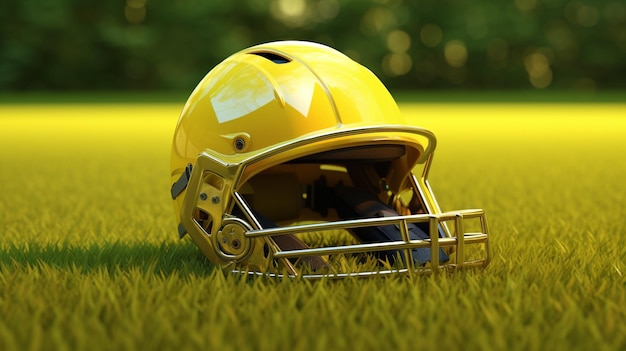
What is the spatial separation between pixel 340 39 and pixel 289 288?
3311 centimetres

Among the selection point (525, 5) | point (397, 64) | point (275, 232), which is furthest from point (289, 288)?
point (525, 5)

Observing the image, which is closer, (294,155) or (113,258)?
(294,155)

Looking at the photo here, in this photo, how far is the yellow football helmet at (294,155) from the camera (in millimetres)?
2332

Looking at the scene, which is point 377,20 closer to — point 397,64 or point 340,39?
point 340,39

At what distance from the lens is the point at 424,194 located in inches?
110

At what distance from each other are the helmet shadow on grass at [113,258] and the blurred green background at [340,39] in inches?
1089

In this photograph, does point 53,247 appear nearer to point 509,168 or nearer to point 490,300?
point 490,300

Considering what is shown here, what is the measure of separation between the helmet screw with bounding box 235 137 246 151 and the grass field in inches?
16.0

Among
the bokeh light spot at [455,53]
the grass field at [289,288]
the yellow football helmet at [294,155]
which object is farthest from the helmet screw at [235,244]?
the bokeh light spot at [455,53]

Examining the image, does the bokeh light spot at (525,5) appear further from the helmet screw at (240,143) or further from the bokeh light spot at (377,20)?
the helmet screw at (240,143)

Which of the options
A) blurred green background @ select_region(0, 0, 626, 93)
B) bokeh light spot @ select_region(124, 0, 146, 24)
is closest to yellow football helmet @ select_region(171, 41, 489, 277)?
blurred green background @ select_region(0, 0, 626, 93)

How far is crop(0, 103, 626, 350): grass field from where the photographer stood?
5.96 feet

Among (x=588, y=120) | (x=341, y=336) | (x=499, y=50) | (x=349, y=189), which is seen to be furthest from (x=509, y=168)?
(x=499, y=50)

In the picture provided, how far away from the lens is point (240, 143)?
2.50 metres
